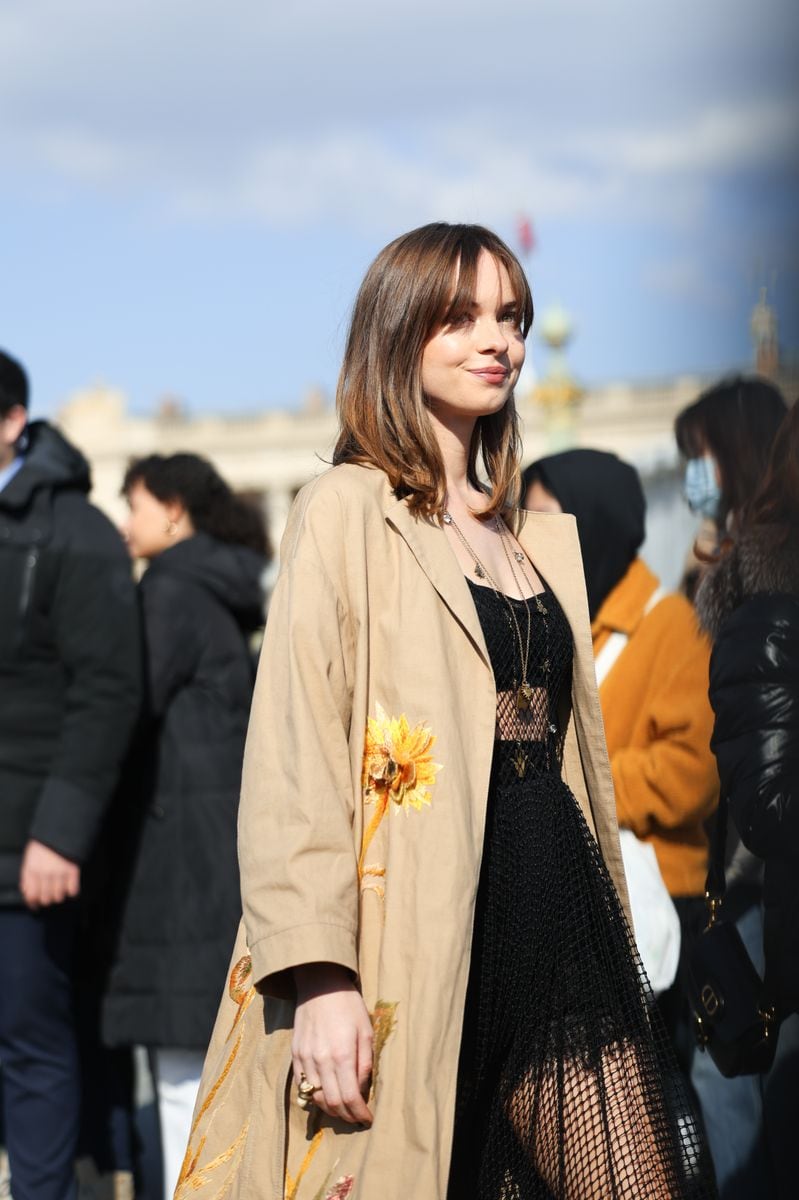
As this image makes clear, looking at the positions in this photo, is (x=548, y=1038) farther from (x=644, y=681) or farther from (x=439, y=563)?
(x=644, y=681)

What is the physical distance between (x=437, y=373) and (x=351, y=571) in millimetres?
365

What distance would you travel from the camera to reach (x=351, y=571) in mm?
2180

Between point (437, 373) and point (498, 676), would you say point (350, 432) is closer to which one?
point (437, 373)

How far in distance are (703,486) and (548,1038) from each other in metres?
→ 1.57

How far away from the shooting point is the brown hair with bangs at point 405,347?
2.33 metres

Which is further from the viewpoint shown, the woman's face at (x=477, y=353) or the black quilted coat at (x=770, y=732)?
the black quilted coat at (x=770, y=732)

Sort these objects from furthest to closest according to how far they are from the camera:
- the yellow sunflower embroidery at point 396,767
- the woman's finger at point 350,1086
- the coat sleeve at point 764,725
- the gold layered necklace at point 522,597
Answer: the coat sleeve at point 764,725
the gold layered necklace at point 522,597
the yellow sunflower embroidery at point 396,767
the woman's finger at point 350,1086

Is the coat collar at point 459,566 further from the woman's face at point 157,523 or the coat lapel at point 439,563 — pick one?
the woman's face at point 157,523

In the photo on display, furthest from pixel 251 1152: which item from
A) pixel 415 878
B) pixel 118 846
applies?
pixel 118 846

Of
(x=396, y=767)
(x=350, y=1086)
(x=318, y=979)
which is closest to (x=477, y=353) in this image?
(x=396, y=767)

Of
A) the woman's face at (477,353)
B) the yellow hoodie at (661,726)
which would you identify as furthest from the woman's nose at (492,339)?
the yellow hoodie at (661,726)

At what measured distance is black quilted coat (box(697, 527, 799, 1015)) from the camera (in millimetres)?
2496

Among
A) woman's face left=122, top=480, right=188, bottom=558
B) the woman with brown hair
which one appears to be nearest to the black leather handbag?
the woman with brown hair

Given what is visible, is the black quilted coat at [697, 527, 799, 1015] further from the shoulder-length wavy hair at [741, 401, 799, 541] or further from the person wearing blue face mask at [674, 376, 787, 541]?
the person wearing blue face mask at [674, 376, 787, 541]
